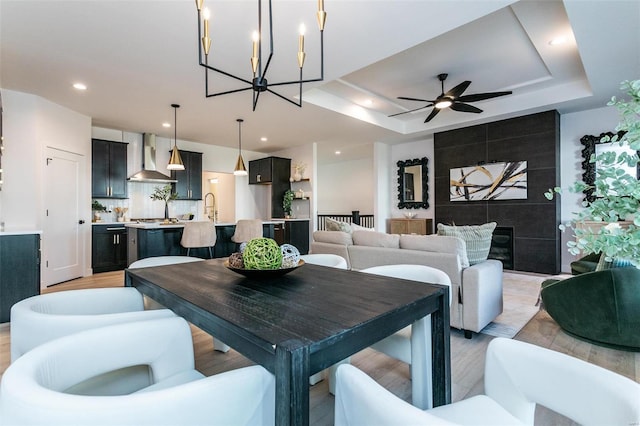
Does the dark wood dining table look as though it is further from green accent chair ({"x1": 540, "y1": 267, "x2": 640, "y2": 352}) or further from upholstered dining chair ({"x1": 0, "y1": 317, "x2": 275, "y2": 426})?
A: green accent chair ({"x1": 540, "y1": 267, "x2": 640, "y2": 352})

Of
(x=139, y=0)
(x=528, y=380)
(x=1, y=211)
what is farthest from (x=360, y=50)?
(x=1, y=211)

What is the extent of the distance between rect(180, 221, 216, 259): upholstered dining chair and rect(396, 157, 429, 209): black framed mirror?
4.87 metres

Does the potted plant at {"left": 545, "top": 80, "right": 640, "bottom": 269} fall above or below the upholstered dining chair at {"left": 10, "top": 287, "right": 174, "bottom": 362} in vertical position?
above

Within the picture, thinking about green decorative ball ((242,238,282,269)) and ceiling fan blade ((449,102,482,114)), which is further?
ceiling fan blade ((449,102,482,114))

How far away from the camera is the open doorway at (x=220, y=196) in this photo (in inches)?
322

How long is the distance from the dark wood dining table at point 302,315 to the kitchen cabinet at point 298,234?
191 inches

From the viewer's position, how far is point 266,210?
841 centimetres

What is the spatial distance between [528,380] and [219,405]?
93 cm

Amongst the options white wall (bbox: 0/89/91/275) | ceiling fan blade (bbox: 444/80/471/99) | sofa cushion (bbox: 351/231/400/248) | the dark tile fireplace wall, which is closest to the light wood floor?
sofa cushion (bbox: 351/231/400/248)

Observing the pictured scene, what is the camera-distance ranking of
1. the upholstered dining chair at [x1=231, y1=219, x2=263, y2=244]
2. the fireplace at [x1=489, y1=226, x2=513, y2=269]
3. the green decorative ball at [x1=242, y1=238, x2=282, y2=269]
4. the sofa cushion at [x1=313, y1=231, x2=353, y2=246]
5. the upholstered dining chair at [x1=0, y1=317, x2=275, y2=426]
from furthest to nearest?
the fireplace at [x1=489, y1=226, x2=513, y2=269] < the upholstered dining chair at [x1=231, y1=219, x2=263, y2=244] < the sofa cushion at [x1=313, y1=231, x2=353, y2=246] < the green decorative ball at [x1=242, y1=238, x2=282, y2=269] < the upholstered dining chair at [x1=0, y1=317, x2=275, y2=426]

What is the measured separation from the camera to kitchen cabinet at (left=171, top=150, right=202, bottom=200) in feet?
22.0

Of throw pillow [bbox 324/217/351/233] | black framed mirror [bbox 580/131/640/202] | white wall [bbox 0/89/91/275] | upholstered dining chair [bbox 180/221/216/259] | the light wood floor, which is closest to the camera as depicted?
the light wood floor

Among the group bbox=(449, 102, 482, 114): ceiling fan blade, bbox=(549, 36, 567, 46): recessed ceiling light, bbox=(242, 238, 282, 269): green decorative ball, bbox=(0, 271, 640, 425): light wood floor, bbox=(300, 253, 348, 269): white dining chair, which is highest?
bbox=(549, 36, 567, 46): recessed ceiling light

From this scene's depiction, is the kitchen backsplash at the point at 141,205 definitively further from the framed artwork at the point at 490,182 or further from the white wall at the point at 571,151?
the white wall at the point at 571,151
